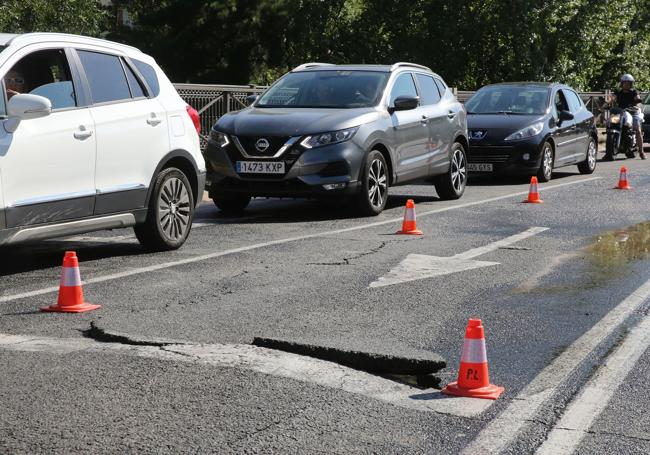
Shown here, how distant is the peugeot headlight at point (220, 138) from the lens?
13.4 m

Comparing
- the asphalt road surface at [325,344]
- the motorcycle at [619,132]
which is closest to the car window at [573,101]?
the motorcycle at [619,132]

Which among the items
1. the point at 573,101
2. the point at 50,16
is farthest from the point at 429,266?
the point at 50,16

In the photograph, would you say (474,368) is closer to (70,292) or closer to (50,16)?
(70,292)

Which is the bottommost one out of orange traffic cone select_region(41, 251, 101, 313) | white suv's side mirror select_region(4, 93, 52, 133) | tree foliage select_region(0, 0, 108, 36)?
orange traffic cone select_region(41, 251, 101, 313)

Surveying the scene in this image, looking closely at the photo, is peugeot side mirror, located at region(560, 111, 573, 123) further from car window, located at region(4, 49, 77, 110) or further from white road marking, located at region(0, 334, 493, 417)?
white road marking, located at region(0, 334, 493, 417)

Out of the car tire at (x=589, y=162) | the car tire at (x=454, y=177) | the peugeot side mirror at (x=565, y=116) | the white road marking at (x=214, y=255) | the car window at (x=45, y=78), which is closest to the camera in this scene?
the white road marking at (x=214, y=255)

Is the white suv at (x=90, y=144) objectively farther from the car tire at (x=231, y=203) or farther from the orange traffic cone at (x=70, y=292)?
the car tire at (x=231, y=203)

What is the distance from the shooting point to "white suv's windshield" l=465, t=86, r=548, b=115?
66.9 ft

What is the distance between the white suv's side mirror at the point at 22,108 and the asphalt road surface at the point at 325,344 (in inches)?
44.6

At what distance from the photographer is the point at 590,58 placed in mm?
41750

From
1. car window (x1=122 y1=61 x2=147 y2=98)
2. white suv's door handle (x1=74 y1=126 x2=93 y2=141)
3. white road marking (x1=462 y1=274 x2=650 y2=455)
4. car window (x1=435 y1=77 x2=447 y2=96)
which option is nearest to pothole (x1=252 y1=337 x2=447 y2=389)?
white road marking (x1=462 y1=274 x2=650 y2=455)

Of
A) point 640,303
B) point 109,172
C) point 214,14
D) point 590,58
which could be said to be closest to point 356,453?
point 640,303

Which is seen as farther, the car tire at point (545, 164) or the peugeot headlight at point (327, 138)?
the car tire at point (545, 164)

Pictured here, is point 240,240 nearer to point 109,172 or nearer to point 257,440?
point 109,172
